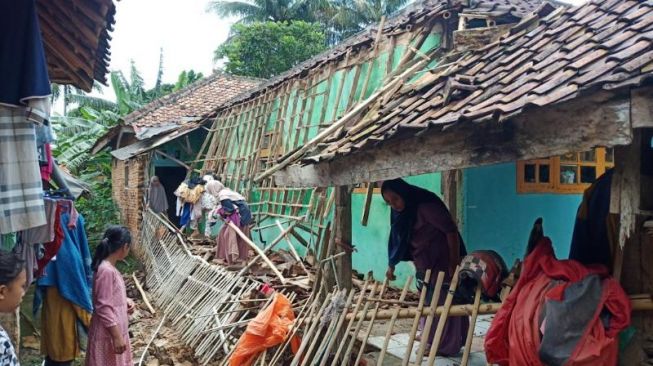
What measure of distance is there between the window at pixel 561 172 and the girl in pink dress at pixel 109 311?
5.09 metres

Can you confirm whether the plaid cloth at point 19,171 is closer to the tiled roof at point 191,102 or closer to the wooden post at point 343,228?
the wooden post at point 343,228

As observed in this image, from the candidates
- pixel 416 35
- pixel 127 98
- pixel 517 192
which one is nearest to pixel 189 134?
pixel 127 98

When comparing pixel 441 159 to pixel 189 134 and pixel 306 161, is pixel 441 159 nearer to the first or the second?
pixel 306 161

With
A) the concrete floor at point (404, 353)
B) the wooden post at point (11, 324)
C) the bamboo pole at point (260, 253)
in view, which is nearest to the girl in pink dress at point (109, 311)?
the wooden post at point (11, 324)

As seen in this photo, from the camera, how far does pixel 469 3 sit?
22.8ft

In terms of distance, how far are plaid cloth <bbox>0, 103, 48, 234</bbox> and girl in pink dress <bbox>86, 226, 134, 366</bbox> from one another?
1.61 m

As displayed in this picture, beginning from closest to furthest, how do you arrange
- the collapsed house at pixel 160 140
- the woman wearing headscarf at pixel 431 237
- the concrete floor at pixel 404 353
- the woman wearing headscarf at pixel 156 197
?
the concrete floor at pixel 404 353
the woman wearing headscarf at pixel 431 237
the woman wearing headscarf at pixel 156 197
the collapsed house at pixel 160 140

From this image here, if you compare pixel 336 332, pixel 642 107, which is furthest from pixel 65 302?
pixel 642 107

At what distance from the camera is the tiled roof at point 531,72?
2.65m

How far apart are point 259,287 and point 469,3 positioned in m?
4.36

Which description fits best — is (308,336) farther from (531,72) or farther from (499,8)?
(499,8)

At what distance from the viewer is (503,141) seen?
3.01m

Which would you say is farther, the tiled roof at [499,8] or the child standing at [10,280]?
the tiled roof at [499,8]

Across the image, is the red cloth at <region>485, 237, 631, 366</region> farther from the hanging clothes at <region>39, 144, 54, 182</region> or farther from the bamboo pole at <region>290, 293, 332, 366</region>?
the hanging clothes at <region>39, 144, 54, 182</region>
